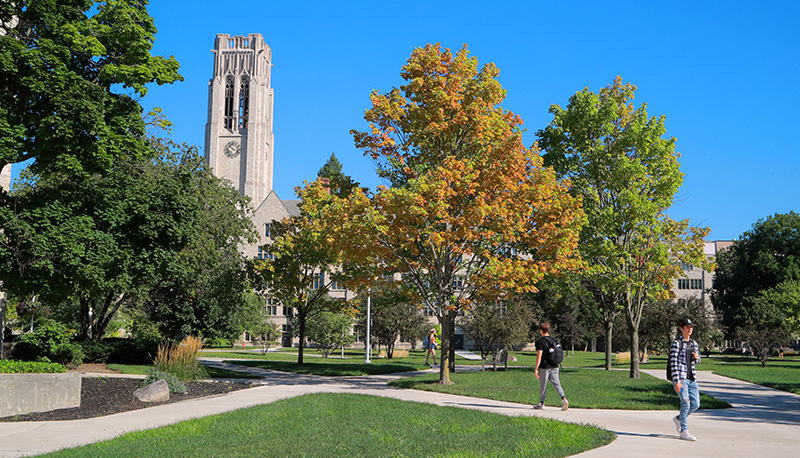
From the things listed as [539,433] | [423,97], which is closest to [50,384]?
[539,433]

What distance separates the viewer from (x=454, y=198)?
19.7 m

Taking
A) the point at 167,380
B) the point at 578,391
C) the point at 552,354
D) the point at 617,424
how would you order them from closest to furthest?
the point at 617,424
the point at 552,354
the point at 167,380
the point at 578,391

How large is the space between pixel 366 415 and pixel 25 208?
9998 millimetres

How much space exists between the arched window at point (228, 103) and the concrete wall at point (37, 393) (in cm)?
9816

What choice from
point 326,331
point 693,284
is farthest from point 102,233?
point 693,284

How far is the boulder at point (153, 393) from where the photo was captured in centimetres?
1459

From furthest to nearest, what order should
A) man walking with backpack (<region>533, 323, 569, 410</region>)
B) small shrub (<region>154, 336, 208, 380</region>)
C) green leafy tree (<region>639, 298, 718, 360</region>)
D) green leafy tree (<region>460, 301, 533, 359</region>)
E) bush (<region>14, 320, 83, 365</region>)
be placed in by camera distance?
green leafy tree (<region>639, 298, 718, 360</region>), green leafy tree (<region>460, 301, 533, 359</region>), bush (<region>14, 320, 83, 365</region>), small shrub (<region>154, 336, 208, 380</region>), man walking with backpack (<region>533, 323, 569, 410</region>)

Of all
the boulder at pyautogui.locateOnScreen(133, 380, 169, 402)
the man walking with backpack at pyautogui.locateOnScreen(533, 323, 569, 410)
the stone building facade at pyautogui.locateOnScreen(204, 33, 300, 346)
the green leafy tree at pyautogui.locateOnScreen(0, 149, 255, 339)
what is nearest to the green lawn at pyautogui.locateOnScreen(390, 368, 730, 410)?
the man walking with backpack at pyautogui.locateOnScreen(533, 323, 569, 410)

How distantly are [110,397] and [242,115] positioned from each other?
320ft

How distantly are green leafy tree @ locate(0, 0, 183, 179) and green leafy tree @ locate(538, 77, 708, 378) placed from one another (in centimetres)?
1507

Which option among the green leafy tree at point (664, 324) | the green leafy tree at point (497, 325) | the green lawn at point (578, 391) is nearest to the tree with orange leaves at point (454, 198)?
the green lawn at point (578, 391)

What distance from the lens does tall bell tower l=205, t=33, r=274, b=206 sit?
104 m

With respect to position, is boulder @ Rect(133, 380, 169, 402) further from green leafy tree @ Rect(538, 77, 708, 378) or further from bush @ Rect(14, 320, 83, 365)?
green leafy tree @ Rect(538, 77, 708, 378)

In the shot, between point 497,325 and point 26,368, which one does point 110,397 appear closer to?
point 26,368
